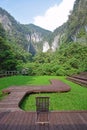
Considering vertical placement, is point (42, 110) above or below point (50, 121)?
above

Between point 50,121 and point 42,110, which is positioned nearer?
point 42,110

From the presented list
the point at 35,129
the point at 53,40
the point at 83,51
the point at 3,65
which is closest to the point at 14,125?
the point at 35,129

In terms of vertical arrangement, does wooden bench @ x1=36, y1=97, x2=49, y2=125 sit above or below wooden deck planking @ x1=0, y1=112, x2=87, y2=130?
above

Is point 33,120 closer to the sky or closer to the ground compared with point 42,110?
closer to the ground

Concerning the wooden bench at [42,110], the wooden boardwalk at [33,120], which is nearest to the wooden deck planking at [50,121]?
the wooden boardwalk at [33,120]

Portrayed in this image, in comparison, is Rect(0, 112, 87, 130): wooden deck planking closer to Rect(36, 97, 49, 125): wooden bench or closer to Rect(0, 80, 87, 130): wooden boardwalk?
Rect(0, 80, 87, 130): wooden boardwalk

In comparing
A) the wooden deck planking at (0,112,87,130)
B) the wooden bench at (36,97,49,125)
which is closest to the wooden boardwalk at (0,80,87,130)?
the wooden deck planking at (0,112,87,130)

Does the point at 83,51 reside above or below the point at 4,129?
above

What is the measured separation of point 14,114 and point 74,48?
36579 mm

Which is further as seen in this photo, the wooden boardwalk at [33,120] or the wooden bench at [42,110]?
the wooden bench at [42,110]

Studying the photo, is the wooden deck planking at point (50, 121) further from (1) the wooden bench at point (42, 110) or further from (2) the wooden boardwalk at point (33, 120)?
(1) the wooden bench at point (42, 110)

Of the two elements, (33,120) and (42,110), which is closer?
(42,110)

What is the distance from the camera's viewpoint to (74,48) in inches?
1640

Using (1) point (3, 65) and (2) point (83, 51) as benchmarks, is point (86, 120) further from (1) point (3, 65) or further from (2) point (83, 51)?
(2) point (83, 51)
